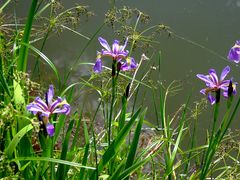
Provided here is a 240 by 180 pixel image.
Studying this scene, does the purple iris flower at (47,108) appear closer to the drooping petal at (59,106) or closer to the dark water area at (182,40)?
the drooping petal at (59,106)

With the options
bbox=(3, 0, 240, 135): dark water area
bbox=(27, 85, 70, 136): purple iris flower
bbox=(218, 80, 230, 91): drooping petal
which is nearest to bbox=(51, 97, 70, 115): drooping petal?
bbox=(27, 85, 70, 136): purple iris flower

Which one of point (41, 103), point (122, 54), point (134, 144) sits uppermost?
point (122, 54)

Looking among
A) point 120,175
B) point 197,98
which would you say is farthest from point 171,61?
point 120,175

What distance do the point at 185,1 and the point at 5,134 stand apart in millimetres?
4013

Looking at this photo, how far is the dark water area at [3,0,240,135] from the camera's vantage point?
3.26 m

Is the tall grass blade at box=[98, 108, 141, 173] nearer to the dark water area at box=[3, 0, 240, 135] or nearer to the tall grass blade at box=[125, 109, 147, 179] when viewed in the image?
the tall grass blade at box=[125, 109, 147, 179]

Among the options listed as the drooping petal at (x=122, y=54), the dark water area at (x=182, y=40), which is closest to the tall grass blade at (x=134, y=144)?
the drooping petal at (x=122, y=54)

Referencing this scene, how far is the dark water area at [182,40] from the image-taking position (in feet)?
10.7

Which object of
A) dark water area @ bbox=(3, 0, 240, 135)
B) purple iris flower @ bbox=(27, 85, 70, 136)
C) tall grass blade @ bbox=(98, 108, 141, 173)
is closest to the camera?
purple iris flower @ bbox=(27, 85, 70, 136)

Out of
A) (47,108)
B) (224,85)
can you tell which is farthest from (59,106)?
(224,85)

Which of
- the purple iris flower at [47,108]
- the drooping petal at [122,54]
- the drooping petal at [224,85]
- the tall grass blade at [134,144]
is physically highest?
the drooping petal at [122,54]

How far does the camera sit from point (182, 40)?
3.95 meters

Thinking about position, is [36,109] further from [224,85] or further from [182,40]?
[182,40]

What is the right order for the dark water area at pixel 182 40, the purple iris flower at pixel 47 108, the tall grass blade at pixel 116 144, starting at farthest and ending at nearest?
the dark water area at pixel 182 40 → the tall grass blade at pixel 116 144 → the purple iris flower at pixel 47 108
